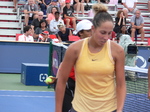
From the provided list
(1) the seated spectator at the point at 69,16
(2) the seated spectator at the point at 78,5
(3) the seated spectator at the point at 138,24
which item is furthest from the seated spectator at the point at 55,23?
(3) the seated spectator at the point at 138,24

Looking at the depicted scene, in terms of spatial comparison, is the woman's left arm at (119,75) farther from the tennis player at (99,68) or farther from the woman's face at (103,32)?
the woman's face at (103,32)

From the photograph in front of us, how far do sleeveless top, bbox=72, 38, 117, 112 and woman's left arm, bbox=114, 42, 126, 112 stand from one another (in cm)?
4

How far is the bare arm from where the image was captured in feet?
15.0

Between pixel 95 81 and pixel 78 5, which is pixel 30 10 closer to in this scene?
pixel 78 5

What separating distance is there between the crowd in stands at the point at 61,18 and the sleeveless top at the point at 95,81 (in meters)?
15.8

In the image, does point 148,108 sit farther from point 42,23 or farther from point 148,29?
point 148,29

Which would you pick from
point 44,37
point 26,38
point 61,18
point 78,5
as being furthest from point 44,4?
point 26,38

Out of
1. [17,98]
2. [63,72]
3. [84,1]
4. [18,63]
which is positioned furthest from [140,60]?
[63,72]

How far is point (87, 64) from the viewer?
4570 mm

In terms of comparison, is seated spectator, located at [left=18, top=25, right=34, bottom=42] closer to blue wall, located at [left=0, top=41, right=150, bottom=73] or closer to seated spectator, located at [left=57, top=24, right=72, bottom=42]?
blue wall, located at [left=0, top=41, right=150, bottom=73]

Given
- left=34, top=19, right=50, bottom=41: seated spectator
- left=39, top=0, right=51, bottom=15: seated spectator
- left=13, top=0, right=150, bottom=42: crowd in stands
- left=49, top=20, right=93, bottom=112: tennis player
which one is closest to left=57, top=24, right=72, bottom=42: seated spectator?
left=13, top=0, right=150, bottom=42: crowd in stands

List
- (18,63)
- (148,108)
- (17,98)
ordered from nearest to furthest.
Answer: (148,108) → (17,98) → (18,63)

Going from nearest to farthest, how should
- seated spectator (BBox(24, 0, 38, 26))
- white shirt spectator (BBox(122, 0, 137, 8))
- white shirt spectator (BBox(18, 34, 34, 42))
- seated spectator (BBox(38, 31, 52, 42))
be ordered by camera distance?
white shirt spectator (BBox(18, 34, 34, 42))
seated spectator (BBox(38, 31, 52, 42))
seated spectator (BBox(24, 0, 38, 26))
white shirt spectator (BBox(122, 0, 137, 8))

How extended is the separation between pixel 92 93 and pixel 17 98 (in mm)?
8633
